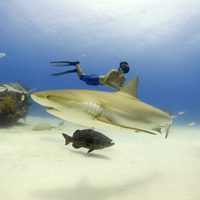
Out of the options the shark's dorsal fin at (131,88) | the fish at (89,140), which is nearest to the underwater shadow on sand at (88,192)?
the shark's dorsal fin at (131,88)

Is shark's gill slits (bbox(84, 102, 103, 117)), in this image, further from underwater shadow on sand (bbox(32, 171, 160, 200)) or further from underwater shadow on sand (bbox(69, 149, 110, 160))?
underwater shadow on sand (bbox(69, 149, 110, 160))

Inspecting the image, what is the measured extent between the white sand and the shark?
113 centimetres

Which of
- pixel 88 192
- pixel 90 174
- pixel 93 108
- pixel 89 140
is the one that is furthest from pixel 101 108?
pixel 89 140

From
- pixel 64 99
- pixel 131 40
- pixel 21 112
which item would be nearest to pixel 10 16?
pixel 131 40

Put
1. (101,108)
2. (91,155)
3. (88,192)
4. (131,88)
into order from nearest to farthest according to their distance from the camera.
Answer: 1. (101,108)
2. (88,192)
3. (131,88)
4. (91,155)

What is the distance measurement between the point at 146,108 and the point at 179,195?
1.57 metres

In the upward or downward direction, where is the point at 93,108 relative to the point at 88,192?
upward

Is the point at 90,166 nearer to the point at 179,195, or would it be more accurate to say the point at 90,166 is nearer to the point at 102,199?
the point at 102,199

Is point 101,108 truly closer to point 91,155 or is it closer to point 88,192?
point 88,192

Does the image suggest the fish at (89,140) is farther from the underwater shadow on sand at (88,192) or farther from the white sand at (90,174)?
the underwater shadow on sand at (88,192)

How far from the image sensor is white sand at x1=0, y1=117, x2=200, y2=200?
400 cm

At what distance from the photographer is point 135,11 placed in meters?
35.7

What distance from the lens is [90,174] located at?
16.1 feet

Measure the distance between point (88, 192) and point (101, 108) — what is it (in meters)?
1.46
